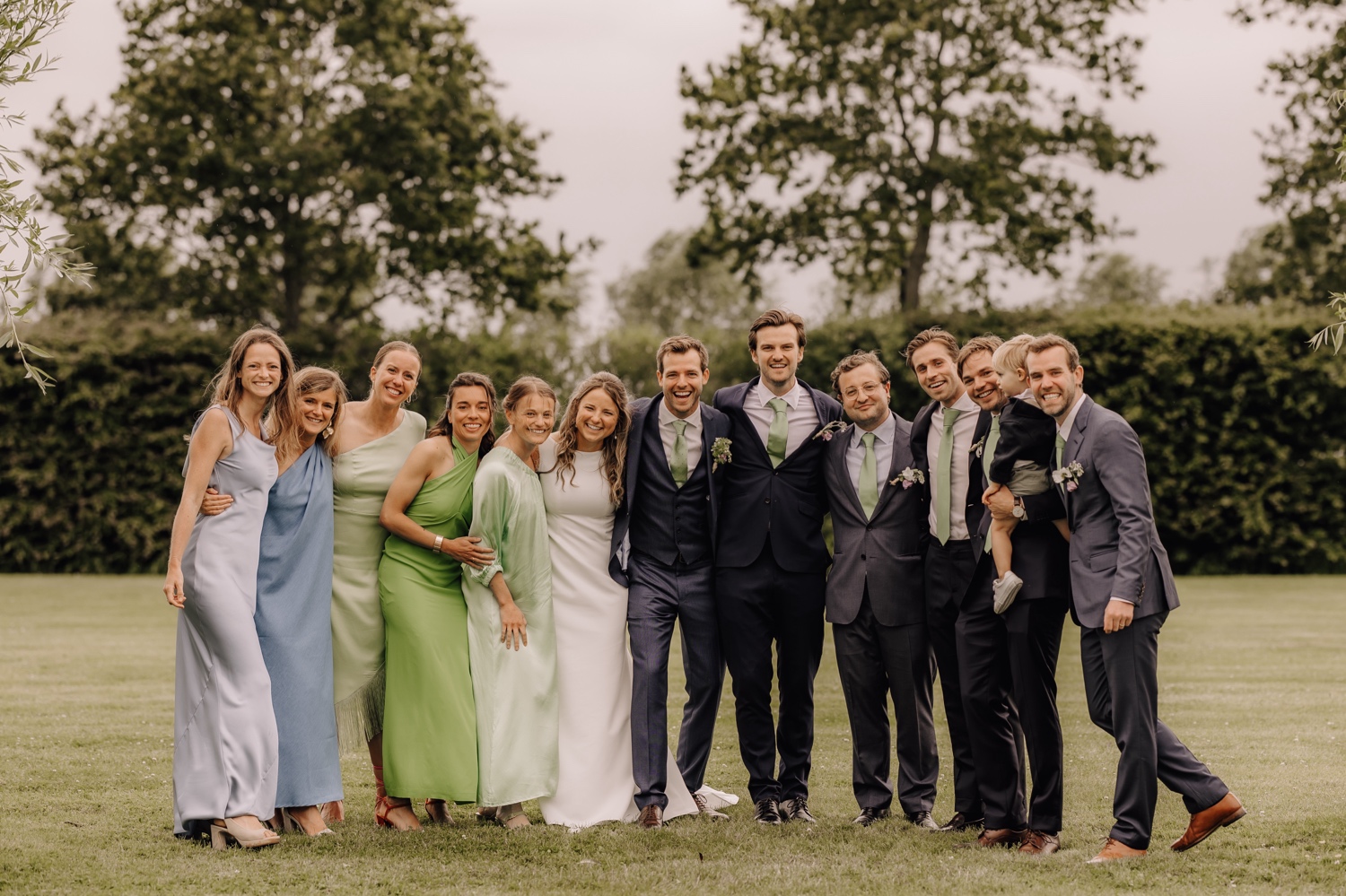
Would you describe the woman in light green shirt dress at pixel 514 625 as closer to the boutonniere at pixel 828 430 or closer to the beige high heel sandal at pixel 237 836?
the beige high heel sandal at pixel 237 836

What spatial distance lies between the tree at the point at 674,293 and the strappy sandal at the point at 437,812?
148 feet

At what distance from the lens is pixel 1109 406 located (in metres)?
20.7

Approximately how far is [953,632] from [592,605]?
1.84 meters

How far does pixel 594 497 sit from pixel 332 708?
1.66 m

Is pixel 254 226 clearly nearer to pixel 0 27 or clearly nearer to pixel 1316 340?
pixel 0 27

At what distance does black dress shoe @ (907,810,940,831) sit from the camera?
6335mm

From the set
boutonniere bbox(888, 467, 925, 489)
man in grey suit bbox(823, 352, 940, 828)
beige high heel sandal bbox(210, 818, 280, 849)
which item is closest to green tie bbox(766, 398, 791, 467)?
man in grey suit bbox(823, 352, 940, 828)

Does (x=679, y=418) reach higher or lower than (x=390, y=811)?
higher

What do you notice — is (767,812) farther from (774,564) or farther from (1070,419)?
(1070,419)

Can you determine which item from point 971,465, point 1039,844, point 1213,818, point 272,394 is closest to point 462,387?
point 272,394

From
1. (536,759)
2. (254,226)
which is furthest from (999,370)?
(254,226)

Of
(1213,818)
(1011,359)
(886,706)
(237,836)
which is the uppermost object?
(1011,359)

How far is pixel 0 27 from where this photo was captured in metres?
5.56

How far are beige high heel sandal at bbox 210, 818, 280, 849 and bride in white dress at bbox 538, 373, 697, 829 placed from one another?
1.38 m
